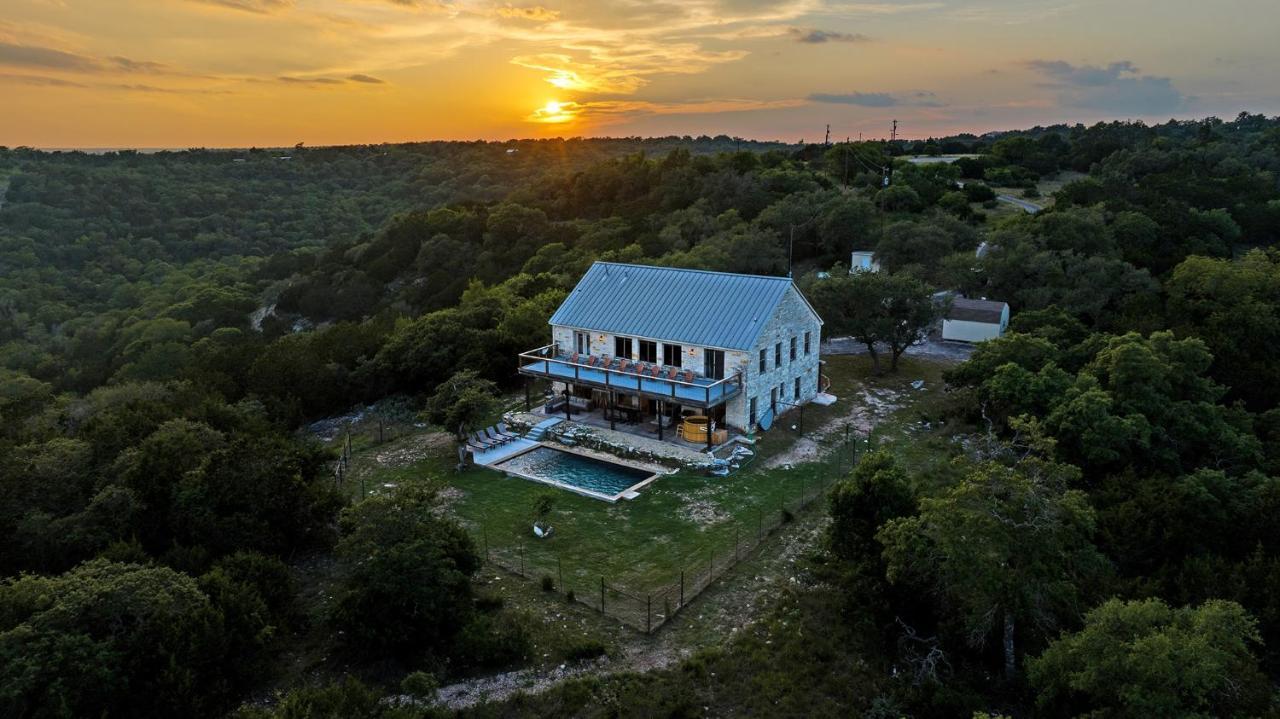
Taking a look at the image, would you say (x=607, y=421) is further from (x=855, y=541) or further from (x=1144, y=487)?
(x=1144, y=487)

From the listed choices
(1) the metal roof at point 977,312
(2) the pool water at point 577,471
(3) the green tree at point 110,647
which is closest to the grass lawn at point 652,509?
(2) the pool water at point 577,471

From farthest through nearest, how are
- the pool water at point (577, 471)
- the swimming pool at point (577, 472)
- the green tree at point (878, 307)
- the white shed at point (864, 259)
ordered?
the white shed at point (864, 259) → the green tree at point (878, 307) → the pool water at point (577, 471) → the swimming pool at point (577, 472)

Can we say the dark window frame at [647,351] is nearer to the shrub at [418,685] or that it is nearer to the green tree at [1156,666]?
the shrub at [418,685]

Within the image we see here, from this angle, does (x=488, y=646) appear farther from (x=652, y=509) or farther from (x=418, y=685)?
(x=652, y=509)

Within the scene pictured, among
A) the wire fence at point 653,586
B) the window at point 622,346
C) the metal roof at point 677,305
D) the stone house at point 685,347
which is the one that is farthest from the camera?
the window at point 622,346

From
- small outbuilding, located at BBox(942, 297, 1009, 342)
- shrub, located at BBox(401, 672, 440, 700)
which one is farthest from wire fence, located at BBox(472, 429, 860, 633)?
small outbuilding, located at BBox(942, 297, 1009, 342)

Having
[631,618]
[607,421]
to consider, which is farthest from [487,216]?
[631,618]

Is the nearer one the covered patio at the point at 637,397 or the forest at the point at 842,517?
the forest at the point at 842,517
